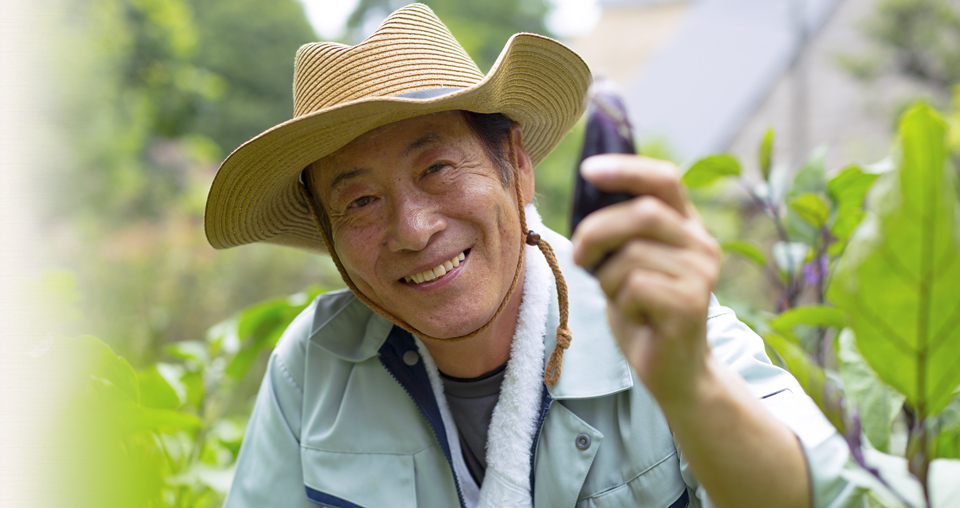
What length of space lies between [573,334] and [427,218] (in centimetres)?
41

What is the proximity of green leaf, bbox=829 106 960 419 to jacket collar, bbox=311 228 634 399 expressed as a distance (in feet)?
1.92

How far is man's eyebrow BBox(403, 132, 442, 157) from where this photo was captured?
130 centimetres

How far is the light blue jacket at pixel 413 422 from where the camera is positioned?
1312 mm

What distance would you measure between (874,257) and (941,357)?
4.9 inches

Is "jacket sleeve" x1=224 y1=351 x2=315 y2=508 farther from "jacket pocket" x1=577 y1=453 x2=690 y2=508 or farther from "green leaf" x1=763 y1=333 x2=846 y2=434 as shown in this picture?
"green leaf" x1=763 y1=333 x2=846 y2=434

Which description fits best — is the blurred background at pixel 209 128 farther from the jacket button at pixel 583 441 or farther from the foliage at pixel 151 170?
the jacket button at pixel 583 441

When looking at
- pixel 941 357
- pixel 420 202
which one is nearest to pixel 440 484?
pixel 420 202

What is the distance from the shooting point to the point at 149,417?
1.39 m

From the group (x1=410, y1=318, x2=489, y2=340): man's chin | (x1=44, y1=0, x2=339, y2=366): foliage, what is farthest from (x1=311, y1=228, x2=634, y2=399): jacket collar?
(x1=44, y1=0, x2=339, y2=366): foliage

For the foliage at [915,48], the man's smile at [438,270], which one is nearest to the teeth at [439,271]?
the man's smile at [438,270]

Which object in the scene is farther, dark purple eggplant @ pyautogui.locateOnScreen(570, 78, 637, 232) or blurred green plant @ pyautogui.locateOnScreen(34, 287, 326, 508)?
blurred green plant @ pyautogui.locateOnScreen(34, 287, 326, 508)

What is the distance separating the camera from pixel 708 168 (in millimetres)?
1661

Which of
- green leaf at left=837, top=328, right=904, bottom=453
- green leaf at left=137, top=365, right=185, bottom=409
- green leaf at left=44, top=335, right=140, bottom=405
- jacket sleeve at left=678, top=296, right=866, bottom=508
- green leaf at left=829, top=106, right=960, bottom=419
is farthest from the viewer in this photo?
green leaf at left=137, top=365, right=185, bottom=409

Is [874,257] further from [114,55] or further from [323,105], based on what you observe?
[114,55]
